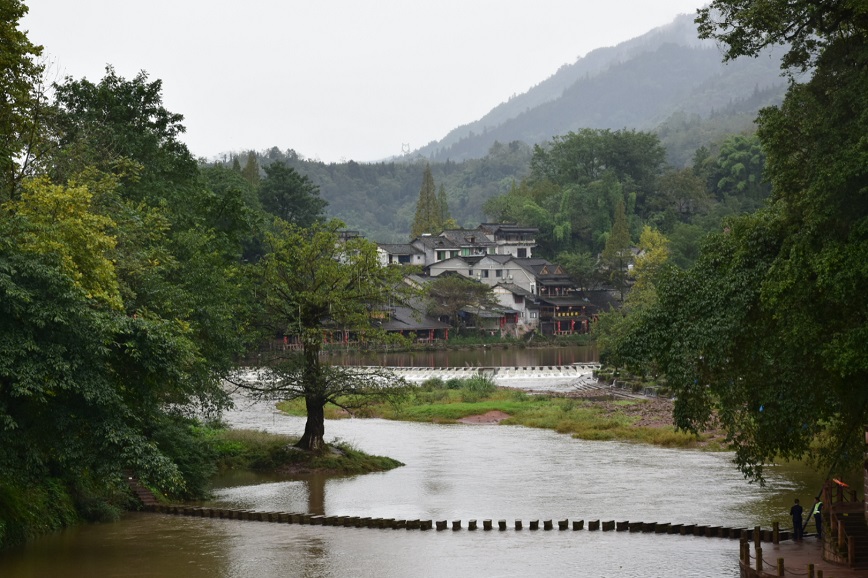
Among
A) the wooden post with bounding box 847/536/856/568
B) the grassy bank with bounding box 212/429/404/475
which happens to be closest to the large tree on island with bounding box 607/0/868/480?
the wooden post with bounding box 847/536/856/568

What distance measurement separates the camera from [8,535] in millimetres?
26672

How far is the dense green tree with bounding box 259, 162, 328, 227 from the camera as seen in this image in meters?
109

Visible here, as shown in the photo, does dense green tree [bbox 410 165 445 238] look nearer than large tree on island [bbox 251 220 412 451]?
No

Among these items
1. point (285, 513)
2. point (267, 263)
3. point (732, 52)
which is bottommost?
point (285, 513)

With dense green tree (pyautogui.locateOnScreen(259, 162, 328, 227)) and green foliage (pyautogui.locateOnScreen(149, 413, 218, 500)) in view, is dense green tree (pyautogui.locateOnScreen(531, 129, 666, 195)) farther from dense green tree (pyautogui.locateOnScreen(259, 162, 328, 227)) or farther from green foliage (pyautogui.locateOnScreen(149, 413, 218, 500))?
green foliage (pyautogui.locateOnScreen(149, 413, 218, 500))

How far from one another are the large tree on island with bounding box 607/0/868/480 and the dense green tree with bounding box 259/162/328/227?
86499 millimetres

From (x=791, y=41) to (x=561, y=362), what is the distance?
70.5 metres

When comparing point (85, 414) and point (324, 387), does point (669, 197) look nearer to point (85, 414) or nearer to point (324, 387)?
point (324, 387)

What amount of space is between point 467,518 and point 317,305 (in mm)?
13111

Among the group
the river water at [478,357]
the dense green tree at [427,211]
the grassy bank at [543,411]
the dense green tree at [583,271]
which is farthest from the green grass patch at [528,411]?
the dense green tree at [427,211]

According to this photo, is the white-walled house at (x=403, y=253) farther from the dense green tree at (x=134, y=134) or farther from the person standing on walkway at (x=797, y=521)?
the person standing on walkway at (x=797, y=521)

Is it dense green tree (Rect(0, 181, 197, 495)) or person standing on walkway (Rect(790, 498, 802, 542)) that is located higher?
dense green tree (Rect(0, 181, 197, 495))

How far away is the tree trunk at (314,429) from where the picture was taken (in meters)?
42.1

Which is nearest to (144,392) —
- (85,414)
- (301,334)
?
(85,414)
